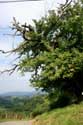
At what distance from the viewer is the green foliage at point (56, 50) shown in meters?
30.4

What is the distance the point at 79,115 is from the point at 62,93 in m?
7.99

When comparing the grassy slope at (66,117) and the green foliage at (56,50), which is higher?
the green foliage at (56,50)

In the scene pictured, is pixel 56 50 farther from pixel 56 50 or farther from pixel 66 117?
pixel 66 117

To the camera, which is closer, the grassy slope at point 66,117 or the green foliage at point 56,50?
the grassy slope at point 66,117

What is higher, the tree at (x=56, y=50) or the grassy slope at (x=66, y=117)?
the tree at (x=56, y=50)

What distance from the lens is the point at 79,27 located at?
31.7m

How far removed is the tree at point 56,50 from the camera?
30375 mm

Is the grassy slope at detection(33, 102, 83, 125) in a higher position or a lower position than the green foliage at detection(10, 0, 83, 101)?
lower

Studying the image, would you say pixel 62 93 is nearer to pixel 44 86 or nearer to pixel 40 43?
pixel 44 86

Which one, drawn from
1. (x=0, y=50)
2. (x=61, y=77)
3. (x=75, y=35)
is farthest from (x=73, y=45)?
(x=0, y=50)

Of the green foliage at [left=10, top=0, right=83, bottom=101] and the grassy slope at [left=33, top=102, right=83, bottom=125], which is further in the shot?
the green foliage at [left=10, top=0, right=83, bottom=101]

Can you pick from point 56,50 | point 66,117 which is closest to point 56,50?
point 56,50

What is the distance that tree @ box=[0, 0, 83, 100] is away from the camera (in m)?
30.4

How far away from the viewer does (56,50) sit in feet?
103
